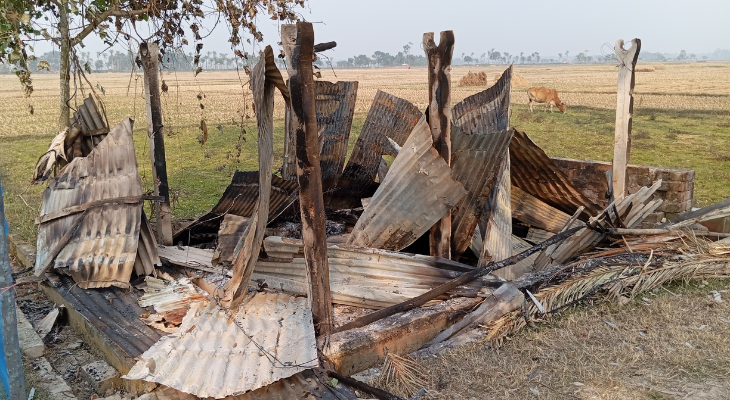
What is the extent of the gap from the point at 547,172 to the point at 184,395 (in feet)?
15.7

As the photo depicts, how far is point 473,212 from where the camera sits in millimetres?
5609

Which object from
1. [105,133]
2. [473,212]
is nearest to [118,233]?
[105,133]

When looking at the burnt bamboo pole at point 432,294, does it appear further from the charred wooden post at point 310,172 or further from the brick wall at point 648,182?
the brick wall at point 648,182

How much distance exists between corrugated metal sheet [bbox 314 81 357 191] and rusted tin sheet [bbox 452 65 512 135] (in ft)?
5.07

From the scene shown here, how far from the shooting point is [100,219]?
5723 millimetres

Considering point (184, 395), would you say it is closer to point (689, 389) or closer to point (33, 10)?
point (689, 389)

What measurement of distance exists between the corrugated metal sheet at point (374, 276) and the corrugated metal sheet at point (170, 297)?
0.66 metres

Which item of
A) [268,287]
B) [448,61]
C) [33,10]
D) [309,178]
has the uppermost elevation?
[33,10]

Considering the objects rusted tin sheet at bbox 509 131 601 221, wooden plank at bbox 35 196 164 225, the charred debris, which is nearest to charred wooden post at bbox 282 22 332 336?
the charred debris

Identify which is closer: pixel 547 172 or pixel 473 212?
pixel 473 212

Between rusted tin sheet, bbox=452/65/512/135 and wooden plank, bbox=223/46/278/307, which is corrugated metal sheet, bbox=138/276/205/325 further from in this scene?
rusted tin sheet, bbox=452/65/512/135

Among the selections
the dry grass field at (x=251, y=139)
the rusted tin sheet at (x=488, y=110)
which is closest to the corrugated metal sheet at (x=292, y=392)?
the dry grass field at (x=251, y=139)

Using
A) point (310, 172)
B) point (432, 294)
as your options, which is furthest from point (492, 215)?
point (310, 172)

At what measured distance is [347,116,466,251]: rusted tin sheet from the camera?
514 centimetres
